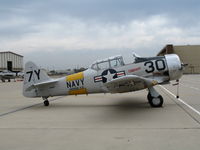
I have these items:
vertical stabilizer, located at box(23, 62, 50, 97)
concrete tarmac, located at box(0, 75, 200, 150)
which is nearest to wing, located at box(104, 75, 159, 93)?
concrete tarmac, located at box(0, 75, 200, 150)

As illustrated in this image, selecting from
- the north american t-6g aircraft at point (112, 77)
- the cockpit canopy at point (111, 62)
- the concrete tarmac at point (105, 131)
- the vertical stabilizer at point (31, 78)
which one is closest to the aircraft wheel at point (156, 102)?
the north american t-6g aircraft at point (112, 77)

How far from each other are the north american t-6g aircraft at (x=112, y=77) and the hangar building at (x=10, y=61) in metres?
71.7

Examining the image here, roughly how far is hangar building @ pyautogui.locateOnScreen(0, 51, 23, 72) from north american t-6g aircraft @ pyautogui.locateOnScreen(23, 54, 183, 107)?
71.7 meters

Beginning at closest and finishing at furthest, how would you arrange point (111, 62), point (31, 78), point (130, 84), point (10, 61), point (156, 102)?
point (130, 84) → point (156, 102) → point (111, 62) → point (31, 78) → point (10, 61)

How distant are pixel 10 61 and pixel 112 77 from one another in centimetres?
8027

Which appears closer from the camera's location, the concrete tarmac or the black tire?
the concrete tarmac

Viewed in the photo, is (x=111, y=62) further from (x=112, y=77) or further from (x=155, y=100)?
(x=155, y=100)

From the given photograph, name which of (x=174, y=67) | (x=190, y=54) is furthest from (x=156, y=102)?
(x=190, y=54)

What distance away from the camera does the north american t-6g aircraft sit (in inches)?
330

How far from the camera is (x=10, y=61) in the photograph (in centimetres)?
8175

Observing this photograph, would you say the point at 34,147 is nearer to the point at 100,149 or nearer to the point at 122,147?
the point at 100,149

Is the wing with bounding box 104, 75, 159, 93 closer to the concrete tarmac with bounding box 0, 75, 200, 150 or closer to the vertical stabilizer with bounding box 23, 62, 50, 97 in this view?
the concrete tarmac with bounding box 0, 75, 200, 150

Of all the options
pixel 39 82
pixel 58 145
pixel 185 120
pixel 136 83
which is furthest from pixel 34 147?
pixel 39 82

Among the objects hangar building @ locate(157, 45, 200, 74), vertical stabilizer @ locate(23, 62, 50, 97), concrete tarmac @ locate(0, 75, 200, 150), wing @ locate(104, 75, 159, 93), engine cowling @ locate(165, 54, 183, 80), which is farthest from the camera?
hangar building @ locate(157, 45, 200, 74)
